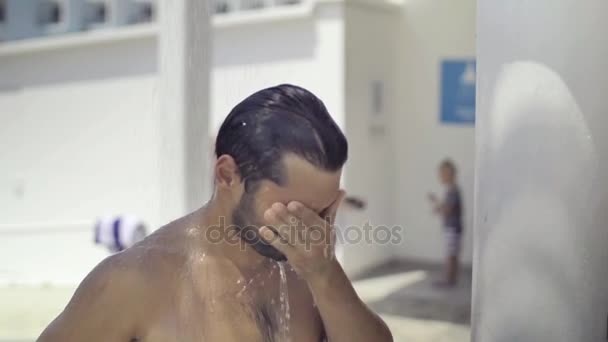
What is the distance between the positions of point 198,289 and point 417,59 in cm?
698

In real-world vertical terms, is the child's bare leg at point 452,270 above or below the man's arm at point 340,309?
below

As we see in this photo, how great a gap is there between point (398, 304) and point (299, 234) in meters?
5.67

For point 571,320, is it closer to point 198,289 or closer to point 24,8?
point 198,289

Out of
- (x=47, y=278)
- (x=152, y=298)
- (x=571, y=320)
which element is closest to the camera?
(x=152, y=298)

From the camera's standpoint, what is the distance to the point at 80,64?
29.4ft

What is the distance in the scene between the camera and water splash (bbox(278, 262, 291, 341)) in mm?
1461

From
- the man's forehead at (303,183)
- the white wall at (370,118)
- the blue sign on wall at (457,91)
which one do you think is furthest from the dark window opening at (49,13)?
the man's forehead at (303,183)

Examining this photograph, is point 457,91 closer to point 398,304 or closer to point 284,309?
point 398,304

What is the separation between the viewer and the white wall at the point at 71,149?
8.43 m

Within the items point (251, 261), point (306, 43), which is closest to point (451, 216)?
point (306, 43)

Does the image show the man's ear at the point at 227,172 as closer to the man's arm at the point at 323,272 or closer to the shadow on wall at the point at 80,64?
the man's arm at the point at 323,272

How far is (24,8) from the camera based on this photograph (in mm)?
9805

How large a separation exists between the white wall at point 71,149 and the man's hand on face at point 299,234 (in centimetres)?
685

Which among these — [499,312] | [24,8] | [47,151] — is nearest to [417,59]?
[47,151]
